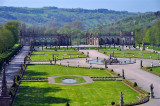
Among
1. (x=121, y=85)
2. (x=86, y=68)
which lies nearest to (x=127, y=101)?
(x=121, y=85)

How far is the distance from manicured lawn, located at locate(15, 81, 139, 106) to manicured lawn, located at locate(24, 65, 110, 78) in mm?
9713

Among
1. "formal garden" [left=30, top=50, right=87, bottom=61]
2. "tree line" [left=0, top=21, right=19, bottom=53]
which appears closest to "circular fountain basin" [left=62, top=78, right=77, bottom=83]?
"formal garden" [left=30, top=50, right=87, bottom=61]

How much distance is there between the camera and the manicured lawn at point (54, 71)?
63.1 m

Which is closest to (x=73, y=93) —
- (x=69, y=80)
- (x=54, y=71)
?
(x=69, y=80)

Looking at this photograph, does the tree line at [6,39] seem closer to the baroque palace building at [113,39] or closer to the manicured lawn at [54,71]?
the manicured lawn at [54,71]

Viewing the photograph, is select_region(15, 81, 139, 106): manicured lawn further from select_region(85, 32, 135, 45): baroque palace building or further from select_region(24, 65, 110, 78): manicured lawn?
select_region(85, 32, 135, 45): baroque palace building

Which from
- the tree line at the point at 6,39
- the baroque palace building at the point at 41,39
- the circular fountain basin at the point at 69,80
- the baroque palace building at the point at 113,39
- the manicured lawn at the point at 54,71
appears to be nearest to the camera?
the circular fountain basin at the point at 69,80

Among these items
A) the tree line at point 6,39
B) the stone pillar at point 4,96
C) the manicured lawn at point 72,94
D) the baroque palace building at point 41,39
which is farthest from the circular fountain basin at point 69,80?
the baroque palace building at point 41,39

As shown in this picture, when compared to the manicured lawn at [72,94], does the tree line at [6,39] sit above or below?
above

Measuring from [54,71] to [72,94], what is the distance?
2319 cm

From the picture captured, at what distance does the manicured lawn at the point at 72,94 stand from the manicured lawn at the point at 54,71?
31.9ft

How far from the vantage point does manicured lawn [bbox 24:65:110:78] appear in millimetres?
63125

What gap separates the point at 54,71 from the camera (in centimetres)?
6788

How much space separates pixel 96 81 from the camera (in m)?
56.1
